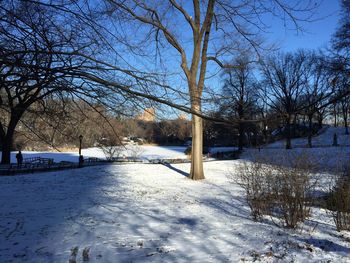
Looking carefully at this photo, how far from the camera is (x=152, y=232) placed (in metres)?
6.50

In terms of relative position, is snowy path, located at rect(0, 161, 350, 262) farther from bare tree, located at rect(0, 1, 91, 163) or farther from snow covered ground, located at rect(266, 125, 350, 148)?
snow covered ground, located at rect(266, 125, 350, 148)

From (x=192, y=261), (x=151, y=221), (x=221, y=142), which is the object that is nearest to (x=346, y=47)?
(x=151, y=221)

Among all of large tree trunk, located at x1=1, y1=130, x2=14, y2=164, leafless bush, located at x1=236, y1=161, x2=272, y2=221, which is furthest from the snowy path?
large tree trunk, located at x1=1, y1=130, x2=14, y2=164

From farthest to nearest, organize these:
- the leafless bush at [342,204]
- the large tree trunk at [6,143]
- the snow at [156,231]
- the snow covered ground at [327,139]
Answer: the snow covered ground at [327,139]
the large tree trunk at [6,143]
the leafless bush at [342,204]
the snow at [156,231]

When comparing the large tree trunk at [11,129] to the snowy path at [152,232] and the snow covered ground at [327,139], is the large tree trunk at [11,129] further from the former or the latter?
the snow covered ground at [327,139]

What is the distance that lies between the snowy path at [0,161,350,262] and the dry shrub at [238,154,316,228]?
363 mm

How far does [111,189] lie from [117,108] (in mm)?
9695

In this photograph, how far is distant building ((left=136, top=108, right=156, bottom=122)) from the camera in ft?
11.1

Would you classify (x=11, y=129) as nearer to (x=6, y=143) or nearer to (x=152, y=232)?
(x=152, y=232)

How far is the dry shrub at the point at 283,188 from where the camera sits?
672 cm

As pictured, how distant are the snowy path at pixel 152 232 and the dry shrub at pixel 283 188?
363mm

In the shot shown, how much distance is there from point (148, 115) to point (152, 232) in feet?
12.2

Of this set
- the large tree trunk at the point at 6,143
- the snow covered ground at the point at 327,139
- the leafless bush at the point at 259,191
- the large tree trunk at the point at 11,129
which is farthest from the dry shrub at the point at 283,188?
the snow covered ground at the point at 327,139

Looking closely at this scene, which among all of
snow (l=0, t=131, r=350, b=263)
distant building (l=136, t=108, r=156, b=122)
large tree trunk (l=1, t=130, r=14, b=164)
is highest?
distant building (l=136, t=108, r=156, b=122)
